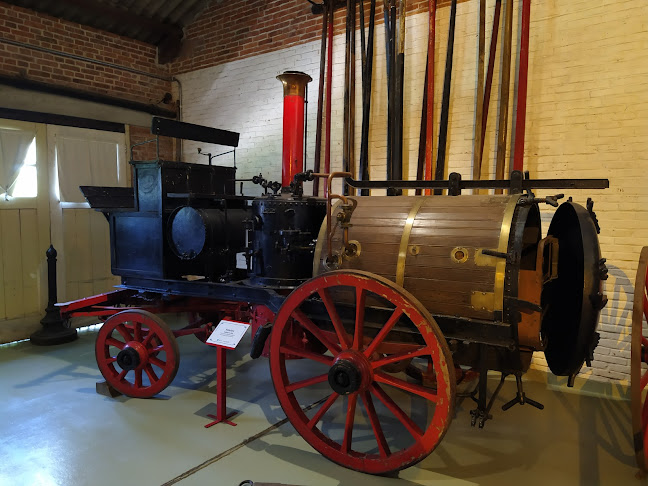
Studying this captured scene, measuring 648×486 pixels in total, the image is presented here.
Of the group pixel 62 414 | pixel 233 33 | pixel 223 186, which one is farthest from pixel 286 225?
pixel 233 33

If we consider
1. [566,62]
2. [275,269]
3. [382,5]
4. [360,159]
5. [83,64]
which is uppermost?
[382,5]

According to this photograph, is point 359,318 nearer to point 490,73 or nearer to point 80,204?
point 490,73

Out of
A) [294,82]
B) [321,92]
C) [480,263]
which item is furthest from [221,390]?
[321,92]

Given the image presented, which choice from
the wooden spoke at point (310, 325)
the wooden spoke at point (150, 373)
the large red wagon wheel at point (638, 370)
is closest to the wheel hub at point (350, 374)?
the wooden spoke at point (310, 325)

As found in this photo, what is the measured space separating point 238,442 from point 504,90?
148 inches

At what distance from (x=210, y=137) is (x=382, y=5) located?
2.46 metres

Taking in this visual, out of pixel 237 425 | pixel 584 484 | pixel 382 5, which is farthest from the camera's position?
pixel 382 5

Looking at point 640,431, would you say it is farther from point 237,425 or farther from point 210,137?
point 210,137

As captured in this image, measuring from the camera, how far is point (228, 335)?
11.5 feet

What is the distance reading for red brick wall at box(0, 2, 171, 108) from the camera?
18.4 feet

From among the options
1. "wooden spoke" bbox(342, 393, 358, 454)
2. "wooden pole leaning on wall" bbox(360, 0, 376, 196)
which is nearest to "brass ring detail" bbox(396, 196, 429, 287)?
"wooden spoke" bbox(342, 393, 358, 454)

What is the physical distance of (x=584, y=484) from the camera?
9.41ft

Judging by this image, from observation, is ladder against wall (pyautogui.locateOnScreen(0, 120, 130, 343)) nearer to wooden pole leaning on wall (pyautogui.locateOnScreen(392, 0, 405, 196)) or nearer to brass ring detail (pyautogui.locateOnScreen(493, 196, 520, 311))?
wooden pole leaning on wall (pyautogui.locateOnScreen(392, 0, 405, 196))

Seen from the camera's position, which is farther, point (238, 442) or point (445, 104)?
point (445, 104)
